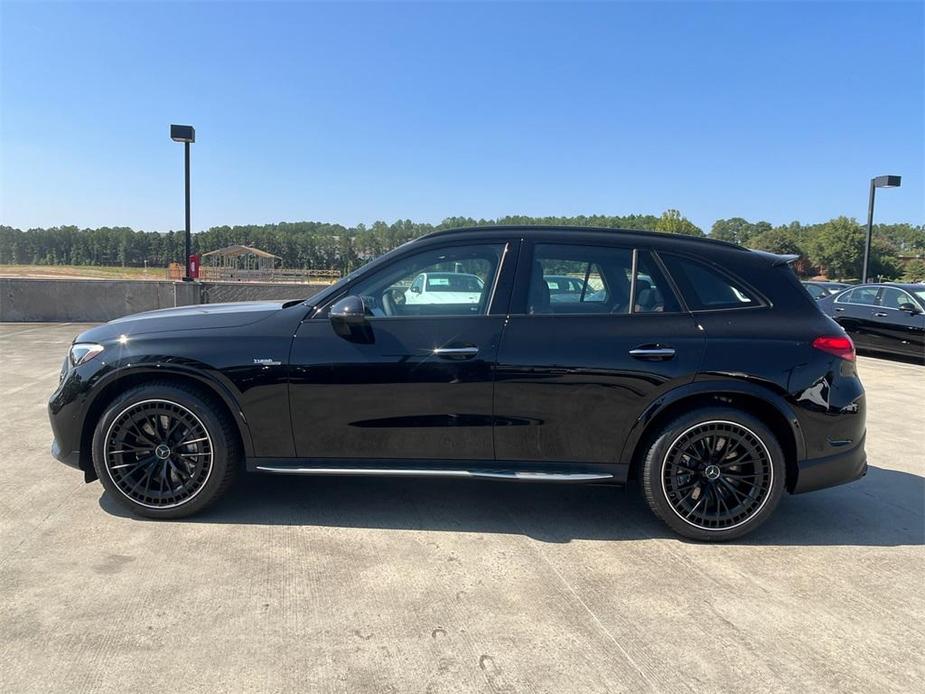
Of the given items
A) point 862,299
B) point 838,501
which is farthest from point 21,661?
point 862,299

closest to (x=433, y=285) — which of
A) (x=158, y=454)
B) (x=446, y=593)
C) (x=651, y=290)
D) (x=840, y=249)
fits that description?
(x=651, y=290)

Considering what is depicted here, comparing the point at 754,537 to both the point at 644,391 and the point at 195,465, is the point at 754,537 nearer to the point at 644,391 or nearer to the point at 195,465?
the point at 644,391

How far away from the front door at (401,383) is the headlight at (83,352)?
1.21 metres

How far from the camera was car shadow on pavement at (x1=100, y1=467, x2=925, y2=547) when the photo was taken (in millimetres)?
3764

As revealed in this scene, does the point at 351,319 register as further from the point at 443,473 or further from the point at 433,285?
the point at 443,473

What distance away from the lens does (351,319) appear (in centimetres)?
351

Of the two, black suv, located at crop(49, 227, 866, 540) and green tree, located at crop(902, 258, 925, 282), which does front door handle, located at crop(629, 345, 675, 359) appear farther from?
green tree, located at crop(902, 258, 925, 282)

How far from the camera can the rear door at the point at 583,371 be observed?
11.6ft

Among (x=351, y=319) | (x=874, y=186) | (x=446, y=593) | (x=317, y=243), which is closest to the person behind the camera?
(x=446, y=593)

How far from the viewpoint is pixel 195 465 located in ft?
12.2

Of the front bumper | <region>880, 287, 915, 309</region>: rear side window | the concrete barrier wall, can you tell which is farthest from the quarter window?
the concrete barrier wall

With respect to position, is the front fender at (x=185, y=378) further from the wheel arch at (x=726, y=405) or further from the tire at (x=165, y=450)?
the wheel arch at (x=726, y=405)

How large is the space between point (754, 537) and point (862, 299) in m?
10.8

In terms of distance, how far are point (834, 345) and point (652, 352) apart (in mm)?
1054
